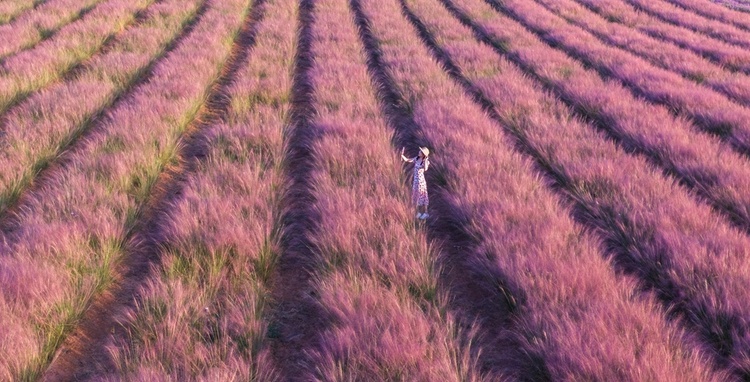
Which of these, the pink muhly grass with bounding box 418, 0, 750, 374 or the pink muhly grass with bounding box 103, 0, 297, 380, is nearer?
the pink muhly grass with bounding box 103, 0, 297, 380

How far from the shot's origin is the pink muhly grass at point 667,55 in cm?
756

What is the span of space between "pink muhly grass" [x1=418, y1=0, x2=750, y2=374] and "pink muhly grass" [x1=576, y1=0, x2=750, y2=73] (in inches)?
200

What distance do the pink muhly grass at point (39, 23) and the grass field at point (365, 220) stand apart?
16 centimetres

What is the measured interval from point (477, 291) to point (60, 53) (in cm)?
765

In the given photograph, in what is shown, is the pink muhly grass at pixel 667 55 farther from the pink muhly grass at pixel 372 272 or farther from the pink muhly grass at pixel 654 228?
the pink muhly grass at pixel 372 272

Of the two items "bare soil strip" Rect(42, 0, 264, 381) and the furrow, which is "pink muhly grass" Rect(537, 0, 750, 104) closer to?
the furrow

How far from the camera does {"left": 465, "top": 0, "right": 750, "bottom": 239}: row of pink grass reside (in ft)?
14.6

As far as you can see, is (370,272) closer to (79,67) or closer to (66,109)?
(66,109)

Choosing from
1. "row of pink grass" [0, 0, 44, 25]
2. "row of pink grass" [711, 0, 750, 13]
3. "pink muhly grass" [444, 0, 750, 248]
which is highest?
"row of pink grass" [0, 0, 44, 25]

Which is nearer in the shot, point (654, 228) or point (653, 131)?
point (654, 228)

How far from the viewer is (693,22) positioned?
507 inches

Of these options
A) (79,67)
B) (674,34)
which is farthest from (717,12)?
(79,67)

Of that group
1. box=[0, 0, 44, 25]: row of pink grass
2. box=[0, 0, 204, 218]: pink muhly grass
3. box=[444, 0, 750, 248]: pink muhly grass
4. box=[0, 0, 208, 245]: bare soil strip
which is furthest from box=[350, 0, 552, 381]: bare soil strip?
box=[0, 0, 44, 25]: row of pink grass

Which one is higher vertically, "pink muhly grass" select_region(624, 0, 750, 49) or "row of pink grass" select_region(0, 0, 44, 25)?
"row of pink grass" select_region(0, 0, 44, 25)
